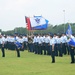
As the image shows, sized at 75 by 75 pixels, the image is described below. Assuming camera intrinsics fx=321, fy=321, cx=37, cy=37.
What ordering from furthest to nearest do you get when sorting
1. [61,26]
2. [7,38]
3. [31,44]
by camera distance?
[61,26], [7,38], [31,44]

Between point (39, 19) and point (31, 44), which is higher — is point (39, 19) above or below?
above

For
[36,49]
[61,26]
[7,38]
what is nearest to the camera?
[36,49]

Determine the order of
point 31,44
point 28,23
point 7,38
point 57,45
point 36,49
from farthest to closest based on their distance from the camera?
point 7,38 → point 28,23 → point 31,44 → point 36,49 → point 57,45

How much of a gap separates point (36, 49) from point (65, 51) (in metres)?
3.76

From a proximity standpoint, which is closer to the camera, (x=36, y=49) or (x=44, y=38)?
(x=44, y=38)

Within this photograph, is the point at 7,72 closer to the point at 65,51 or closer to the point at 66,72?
the point at 66,72

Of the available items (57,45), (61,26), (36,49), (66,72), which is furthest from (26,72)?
(61,26)

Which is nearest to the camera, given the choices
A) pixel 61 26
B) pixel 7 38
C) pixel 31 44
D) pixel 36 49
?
pixel 36 49

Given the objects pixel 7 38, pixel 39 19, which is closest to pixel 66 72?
pixel 39 19

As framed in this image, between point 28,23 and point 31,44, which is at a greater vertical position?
point 28,23

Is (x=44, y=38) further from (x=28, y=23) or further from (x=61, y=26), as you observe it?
(x=61, y=26)

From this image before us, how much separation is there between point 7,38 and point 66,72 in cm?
2547

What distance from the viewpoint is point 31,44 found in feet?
114

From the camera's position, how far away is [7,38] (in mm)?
40438
